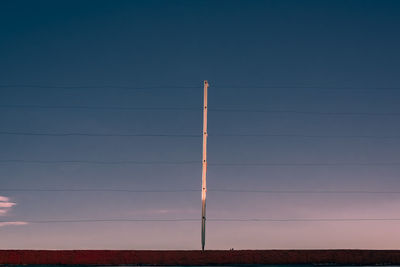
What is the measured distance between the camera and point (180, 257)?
1866 cm

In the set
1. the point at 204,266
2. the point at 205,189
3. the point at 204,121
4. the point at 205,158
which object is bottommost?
the point at 204,266

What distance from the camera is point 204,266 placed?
18.4 meters

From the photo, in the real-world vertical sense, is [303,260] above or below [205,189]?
below

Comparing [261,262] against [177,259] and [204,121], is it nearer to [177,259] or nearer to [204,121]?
[177,259]

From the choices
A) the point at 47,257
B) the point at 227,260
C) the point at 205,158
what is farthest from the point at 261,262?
the point at 47,257

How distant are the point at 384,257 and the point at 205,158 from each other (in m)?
7.36

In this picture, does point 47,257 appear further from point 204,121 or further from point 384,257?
point 384,257

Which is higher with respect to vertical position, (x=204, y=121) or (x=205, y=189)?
(x=204, y=121)

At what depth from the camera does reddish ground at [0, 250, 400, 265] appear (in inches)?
727

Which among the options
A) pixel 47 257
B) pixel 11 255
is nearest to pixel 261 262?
pixel 47 257

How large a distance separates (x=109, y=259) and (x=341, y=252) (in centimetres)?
821

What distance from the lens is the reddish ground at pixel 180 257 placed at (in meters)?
18.5

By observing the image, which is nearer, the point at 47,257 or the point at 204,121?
the point at 47,257

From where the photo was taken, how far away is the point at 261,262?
61.2 ft
